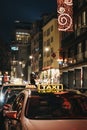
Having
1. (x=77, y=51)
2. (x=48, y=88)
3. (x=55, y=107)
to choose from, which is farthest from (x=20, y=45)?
(x=55, y=107)

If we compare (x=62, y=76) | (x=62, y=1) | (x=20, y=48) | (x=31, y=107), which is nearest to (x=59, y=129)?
(x=31, y=107)

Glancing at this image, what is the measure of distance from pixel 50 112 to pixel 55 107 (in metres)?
0.21

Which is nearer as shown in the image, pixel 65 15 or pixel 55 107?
pixel 55 107

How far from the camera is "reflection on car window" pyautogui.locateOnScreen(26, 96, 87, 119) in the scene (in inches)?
312

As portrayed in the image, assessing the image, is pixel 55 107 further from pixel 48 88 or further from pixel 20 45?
pixel 20 45

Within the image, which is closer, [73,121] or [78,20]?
[73,121]

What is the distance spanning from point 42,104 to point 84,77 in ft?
150

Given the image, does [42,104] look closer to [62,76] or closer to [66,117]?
[66,117]

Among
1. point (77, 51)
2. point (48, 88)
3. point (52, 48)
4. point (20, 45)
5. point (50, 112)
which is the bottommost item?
point (50, 112)

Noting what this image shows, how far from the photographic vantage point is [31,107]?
8.13m

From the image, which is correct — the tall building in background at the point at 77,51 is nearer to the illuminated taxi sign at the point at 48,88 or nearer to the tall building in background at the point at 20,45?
the illuminated taxi sign at the point at 48,88

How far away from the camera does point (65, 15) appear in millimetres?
47219

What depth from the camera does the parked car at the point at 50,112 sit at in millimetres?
7250

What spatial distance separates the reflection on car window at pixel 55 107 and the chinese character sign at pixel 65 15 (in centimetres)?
3679
